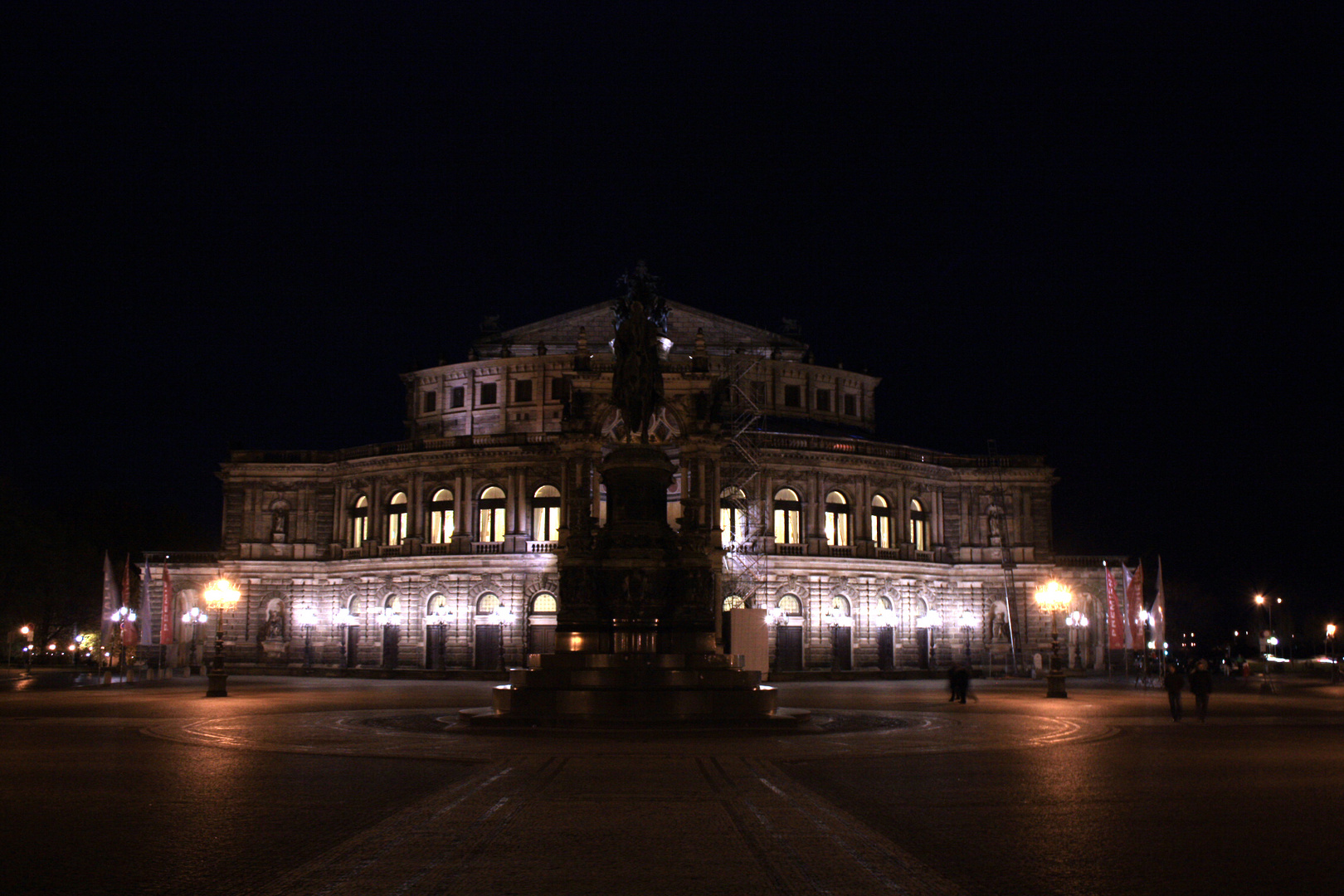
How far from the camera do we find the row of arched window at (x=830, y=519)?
240ft

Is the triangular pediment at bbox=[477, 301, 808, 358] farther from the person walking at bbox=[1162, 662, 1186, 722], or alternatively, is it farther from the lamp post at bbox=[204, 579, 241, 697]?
the person walking at bbox=[1162, 662, 1186, 722]

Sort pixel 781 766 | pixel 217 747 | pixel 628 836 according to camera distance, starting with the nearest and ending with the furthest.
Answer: pixel 628 836 < pixel 781 766 < pixel 217 747

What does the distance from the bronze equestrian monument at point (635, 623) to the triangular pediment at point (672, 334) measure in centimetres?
5271

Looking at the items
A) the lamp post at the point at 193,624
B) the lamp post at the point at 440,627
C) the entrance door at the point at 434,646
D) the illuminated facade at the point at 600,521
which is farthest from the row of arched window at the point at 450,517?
the lamp post at the point at 193,624

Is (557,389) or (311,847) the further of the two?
(557,389)

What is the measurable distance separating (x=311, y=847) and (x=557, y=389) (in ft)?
231

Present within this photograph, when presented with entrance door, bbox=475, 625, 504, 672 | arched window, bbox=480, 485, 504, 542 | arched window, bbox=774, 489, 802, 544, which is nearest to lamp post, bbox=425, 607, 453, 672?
entrance door, bbox=475, 625, 504, 672

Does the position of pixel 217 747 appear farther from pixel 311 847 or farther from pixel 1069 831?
pixel 1069 831

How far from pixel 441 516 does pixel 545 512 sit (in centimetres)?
702

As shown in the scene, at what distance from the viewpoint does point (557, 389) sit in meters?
81.7

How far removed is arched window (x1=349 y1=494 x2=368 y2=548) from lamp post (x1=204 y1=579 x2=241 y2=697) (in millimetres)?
7729

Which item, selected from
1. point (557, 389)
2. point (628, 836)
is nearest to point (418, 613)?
point (557, 389)

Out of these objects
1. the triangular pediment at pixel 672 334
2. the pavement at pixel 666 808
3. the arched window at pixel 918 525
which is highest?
the triangular pediment at pixel 672 334

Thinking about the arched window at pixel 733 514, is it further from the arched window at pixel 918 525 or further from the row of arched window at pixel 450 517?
the arched window at pixel 918 525
